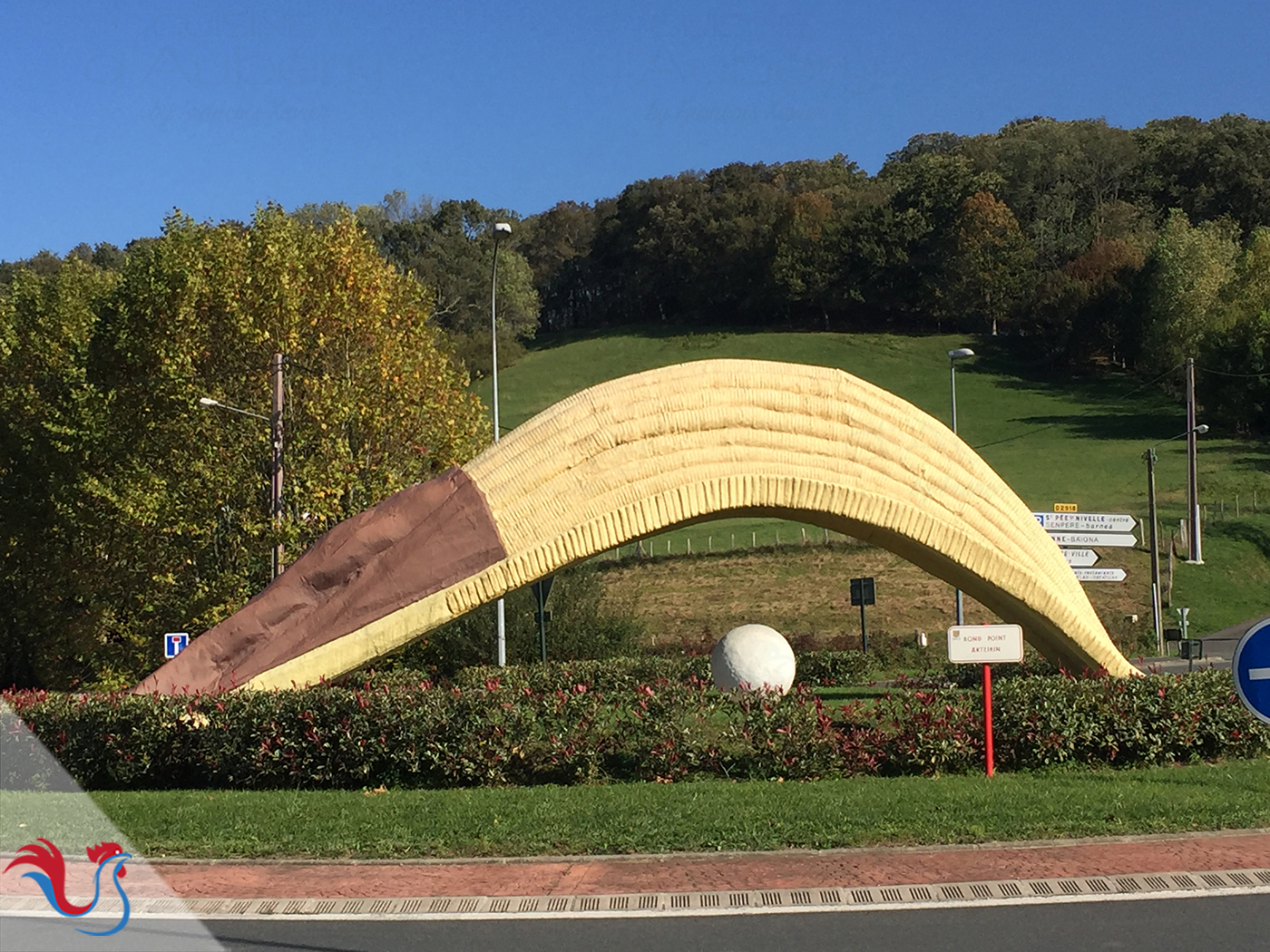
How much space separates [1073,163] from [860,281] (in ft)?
62.9

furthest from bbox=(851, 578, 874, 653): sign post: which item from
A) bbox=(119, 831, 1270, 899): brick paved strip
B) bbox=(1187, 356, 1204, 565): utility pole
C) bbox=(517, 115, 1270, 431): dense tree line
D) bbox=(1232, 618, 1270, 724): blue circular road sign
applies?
bbox=(517, 115, 1270, 431): dense tree line

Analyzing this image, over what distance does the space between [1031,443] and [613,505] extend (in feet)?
186

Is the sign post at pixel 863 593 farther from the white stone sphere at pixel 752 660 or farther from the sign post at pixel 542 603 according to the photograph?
the white stone sphere at pixel 752 660

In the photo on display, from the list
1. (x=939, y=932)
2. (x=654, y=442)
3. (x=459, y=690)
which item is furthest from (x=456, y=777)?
(x=939, y=932)

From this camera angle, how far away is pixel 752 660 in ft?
59.8

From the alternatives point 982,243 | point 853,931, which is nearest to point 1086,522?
point 853,931

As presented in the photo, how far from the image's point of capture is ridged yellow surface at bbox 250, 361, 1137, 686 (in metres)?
12.9

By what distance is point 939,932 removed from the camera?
25.7 feet

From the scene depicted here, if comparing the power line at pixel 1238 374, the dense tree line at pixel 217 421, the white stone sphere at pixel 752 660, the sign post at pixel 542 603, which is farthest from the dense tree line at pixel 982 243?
the white stone sphere at pixel 752 660

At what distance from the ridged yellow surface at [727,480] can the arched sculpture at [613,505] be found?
0.06ft

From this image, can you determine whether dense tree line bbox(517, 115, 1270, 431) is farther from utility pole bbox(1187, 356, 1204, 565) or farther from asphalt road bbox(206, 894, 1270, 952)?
asphalt road bbox(206, 894, 1270, 952)

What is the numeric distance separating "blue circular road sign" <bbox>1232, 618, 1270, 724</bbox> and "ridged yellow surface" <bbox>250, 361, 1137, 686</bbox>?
704cm

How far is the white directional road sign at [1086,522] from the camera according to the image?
25297 millimetres

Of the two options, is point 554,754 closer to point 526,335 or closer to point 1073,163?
point 526,335
